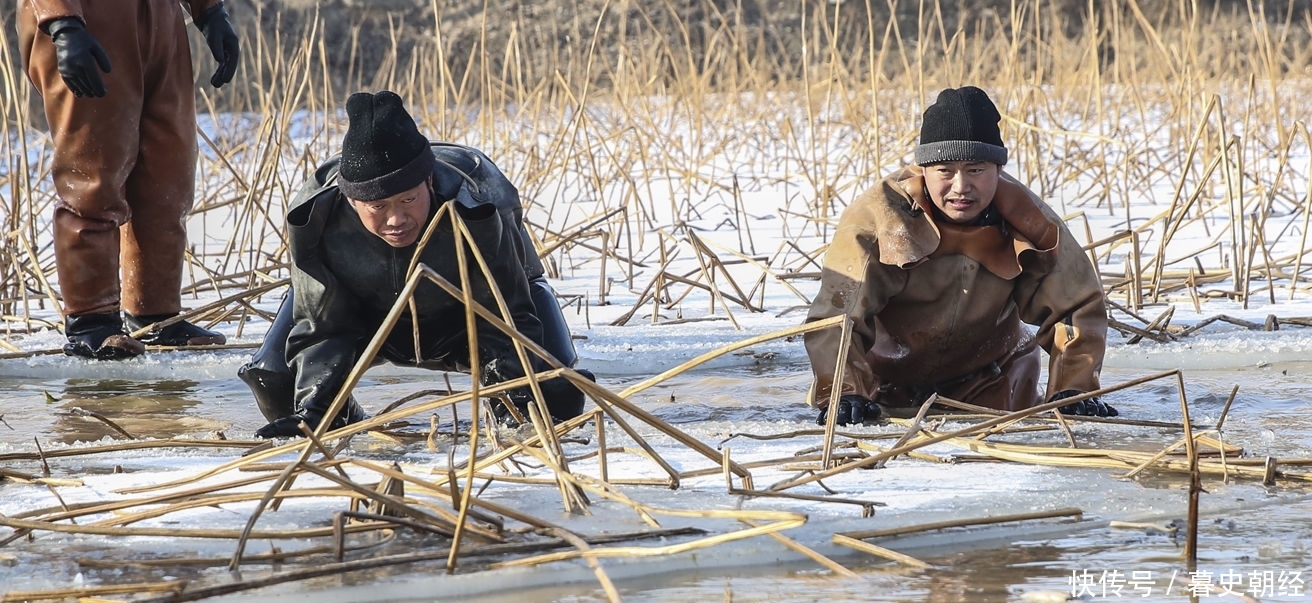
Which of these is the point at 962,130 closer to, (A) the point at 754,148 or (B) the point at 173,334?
(B) the point at 173,334

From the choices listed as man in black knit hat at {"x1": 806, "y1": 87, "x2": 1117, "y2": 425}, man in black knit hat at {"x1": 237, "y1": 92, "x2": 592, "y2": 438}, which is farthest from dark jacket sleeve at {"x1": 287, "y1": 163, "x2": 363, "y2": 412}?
man in black knit hat at {"x1": 806, "y1": 87, "x2": 1117, "y2": 425}

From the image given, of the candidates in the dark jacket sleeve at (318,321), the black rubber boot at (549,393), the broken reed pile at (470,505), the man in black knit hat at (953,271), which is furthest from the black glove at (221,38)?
Result: the man in black knit hat at (953,271)

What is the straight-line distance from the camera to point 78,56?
397 cm

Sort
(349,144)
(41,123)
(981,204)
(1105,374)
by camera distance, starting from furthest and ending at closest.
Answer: (41,123) < (1105,374) < (981,204) < (349,144)

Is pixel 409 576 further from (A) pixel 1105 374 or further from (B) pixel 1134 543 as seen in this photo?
(A) pixel 1105 374

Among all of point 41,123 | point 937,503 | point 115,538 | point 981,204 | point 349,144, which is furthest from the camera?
point 41,123

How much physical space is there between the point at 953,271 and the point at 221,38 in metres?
2.44

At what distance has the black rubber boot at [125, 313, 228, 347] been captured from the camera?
458cm

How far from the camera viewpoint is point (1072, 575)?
212 centimetres

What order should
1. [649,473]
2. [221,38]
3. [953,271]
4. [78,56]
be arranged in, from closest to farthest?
[649,473] → [953,271] → [78,56] → [221,38]

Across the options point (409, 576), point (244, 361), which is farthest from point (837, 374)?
point (244, 361)

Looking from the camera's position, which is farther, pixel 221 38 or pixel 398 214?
pixel 221 38

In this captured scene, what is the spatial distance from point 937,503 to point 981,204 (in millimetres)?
1118

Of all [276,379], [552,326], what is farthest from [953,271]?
[276,379]
